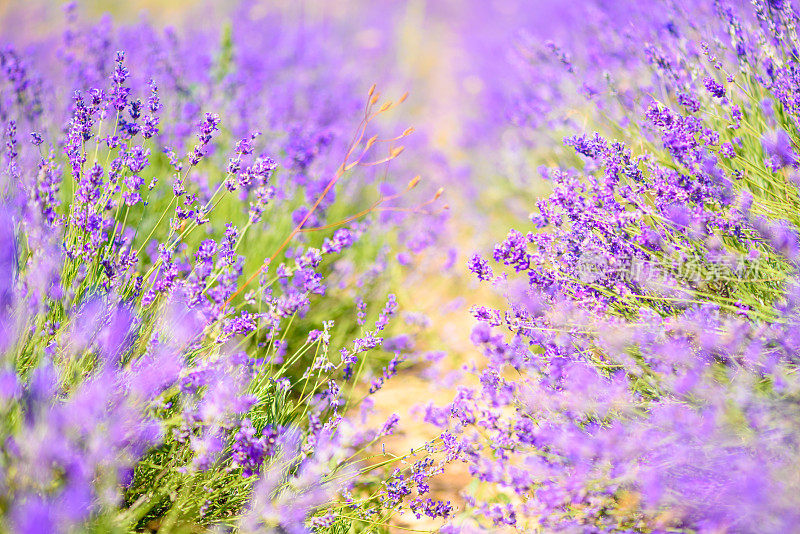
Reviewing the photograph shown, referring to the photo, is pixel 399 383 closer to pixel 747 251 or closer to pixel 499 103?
pixel 747 251

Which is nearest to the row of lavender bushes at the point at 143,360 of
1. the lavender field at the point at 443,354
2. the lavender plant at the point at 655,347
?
the lavender field at the point at 443,354

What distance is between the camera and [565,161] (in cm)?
297

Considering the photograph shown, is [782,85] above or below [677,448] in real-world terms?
above

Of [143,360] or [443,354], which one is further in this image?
[443,354]

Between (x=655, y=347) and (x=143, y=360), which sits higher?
(x=143, y=360)

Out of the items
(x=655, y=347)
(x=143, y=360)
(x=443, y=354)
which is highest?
(x=443, y=354)

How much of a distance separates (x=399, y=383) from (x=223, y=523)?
1407 mm

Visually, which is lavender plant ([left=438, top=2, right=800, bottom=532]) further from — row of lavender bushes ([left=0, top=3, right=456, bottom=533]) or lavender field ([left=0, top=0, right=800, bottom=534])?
row of lavender bushes ([left=0, top=3, right=456, bottom=533])

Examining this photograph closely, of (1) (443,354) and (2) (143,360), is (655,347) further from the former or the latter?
(2) (143,360)

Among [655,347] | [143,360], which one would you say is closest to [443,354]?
[655,347]

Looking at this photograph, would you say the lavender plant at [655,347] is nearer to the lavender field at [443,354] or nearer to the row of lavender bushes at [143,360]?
the lavender field at [443,354]

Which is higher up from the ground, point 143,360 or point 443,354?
point 443,354

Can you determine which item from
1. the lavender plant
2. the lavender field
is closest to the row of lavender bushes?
the lavender field

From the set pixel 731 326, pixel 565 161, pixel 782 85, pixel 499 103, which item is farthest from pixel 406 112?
pixel 731 326
